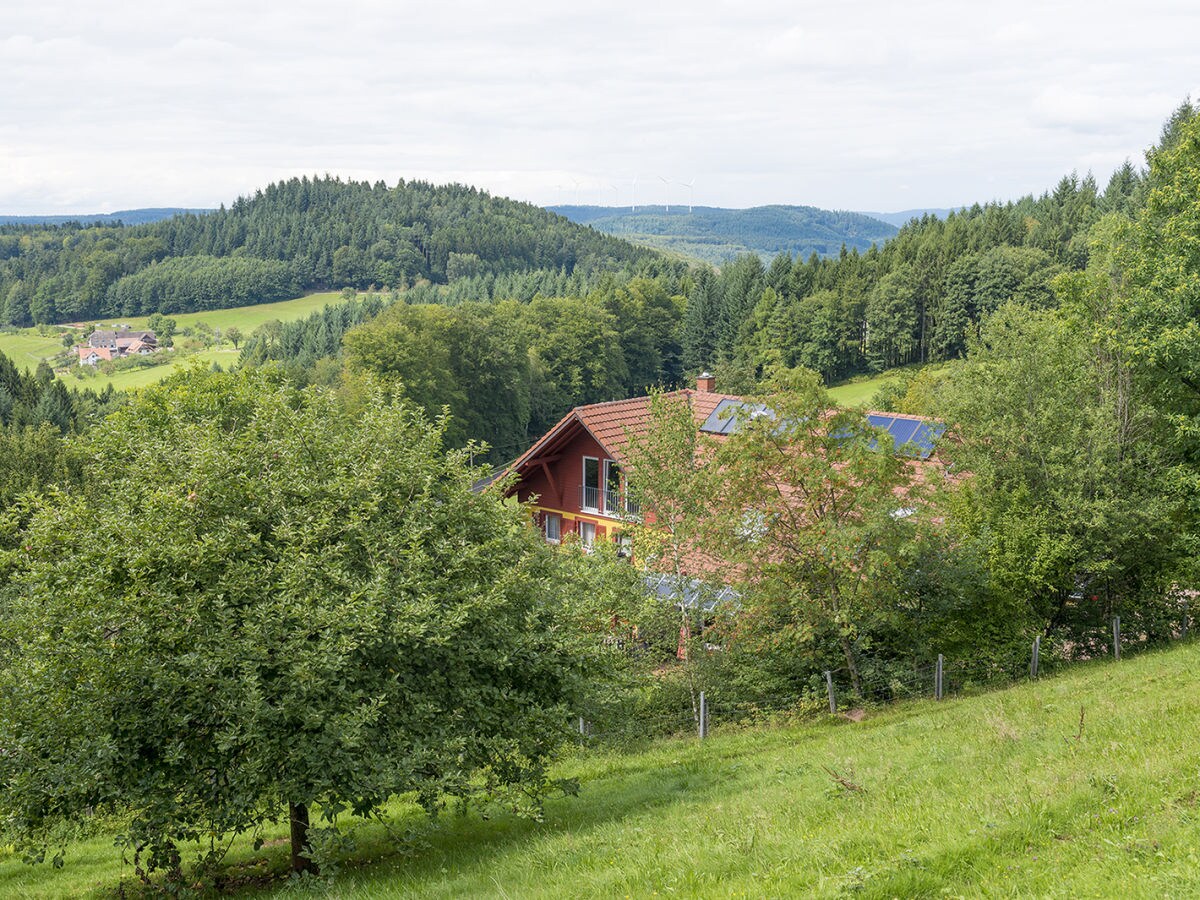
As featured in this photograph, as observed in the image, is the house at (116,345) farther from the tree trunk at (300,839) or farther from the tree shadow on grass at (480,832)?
the tree trunk at (300,839)

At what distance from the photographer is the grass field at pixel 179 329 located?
134 m

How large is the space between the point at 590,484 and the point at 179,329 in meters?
169

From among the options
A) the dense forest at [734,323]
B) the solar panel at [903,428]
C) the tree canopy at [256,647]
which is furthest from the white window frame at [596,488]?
the dense forest at [734,323]

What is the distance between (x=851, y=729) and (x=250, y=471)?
12351mm

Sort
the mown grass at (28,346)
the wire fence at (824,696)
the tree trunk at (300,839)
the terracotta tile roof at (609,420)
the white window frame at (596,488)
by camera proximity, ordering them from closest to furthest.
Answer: the tree trunk at (300,839), the wire fence at (824,696), the terracotta tile roof at (609,420), the white window frame at (596,488), the mown grass at (28,346)

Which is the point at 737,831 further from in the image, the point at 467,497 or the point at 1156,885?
the point at 467,497

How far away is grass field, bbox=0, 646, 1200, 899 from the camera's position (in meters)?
7.69

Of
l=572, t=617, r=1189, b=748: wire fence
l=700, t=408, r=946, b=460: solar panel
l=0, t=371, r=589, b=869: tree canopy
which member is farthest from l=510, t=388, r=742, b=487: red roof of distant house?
l=0, t=371, r=589, b=869: tree canopy

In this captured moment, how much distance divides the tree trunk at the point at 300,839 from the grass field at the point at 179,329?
126 m

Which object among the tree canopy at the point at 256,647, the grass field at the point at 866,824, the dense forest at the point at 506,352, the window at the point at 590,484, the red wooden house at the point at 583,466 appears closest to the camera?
the grass field at the point at 866,824

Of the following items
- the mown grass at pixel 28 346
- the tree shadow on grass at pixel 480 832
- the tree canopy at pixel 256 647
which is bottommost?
the tree shadow on grass at pixel 480 832

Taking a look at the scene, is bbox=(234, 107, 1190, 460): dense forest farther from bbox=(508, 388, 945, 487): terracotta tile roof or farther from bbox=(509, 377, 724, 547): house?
bbox=(508, 388, 945, 487): terracotta tile roof

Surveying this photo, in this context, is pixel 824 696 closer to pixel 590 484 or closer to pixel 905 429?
pixel 905 429

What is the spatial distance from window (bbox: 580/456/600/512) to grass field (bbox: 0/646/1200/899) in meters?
20.2
